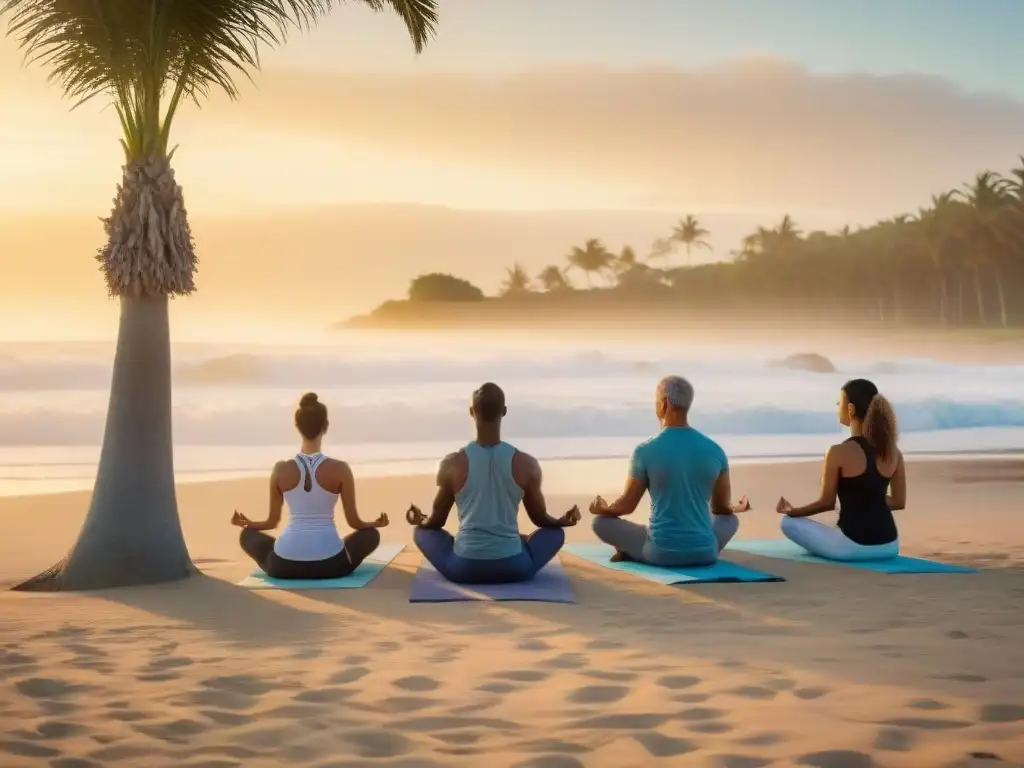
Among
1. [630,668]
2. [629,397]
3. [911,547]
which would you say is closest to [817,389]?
[629,397]

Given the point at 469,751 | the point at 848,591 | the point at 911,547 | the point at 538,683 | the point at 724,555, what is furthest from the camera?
the point at 911,547

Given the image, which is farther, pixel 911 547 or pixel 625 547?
pixel 911 547

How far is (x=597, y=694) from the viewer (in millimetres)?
4348

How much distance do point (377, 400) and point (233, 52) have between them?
98.3 ft

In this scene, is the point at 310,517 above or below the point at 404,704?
above

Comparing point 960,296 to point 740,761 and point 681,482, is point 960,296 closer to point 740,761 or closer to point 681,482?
point 681,482

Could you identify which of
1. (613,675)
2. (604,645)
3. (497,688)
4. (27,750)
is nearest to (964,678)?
(613,675)

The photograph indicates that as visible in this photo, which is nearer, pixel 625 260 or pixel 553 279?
pixel 553 279

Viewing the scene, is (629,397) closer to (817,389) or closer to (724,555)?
(817,389)

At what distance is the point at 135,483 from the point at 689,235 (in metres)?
84.5

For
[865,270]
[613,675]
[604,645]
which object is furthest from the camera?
[865,270]

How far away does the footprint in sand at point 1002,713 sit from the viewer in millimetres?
3867

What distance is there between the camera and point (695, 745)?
12.2ft

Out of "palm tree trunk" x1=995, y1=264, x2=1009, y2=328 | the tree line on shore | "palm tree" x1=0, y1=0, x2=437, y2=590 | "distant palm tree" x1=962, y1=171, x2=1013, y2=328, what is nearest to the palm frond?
"palm tree" x1=0, y1=0, x2=437, y2=590
